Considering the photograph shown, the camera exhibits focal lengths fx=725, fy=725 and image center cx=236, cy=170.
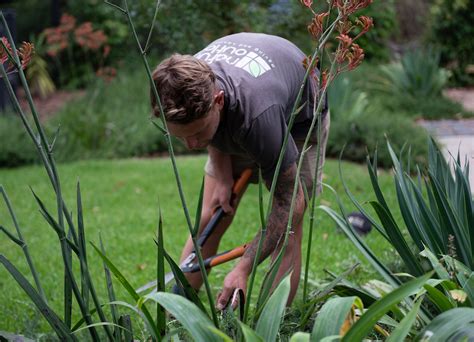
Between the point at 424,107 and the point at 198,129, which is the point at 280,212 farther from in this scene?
the point at 424,107

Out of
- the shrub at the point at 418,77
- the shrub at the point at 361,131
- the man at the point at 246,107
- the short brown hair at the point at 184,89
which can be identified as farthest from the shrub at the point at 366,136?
the short brown hair at the point at 184,89

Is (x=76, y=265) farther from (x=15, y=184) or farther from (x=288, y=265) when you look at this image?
(x=15, y=184)

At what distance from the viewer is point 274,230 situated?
9.48 feet

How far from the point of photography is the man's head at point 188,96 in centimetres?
260

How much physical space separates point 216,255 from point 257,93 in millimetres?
731

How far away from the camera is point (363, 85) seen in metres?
11.0

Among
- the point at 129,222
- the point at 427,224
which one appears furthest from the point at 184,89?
the point at 129,222

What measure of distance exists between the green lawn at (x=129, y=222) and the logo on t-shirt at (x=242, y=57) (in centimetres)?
118

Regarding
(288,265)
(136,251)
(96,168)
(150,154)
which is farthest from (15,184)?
(288,265)

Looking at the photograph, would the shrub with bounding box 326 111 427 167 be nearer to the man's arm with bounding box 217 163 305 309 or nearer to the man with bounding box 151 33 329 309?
the man with bounding box 151 33 329 309

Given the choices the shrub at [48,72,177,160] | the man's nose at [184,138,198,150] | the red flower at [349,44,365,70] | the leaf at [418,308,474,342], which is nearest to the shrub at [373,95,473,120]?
the shrub at [48,72,177,160]

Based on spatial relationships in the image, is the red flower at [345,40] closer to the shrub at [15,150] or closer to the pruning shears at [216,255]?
the pruning shears at [216,255]

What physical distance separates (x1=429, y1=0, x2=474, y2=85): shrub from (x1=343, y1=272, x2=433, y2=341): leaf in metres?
11.9

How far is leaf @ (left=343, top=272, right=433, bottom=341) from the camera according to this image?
1843mm
